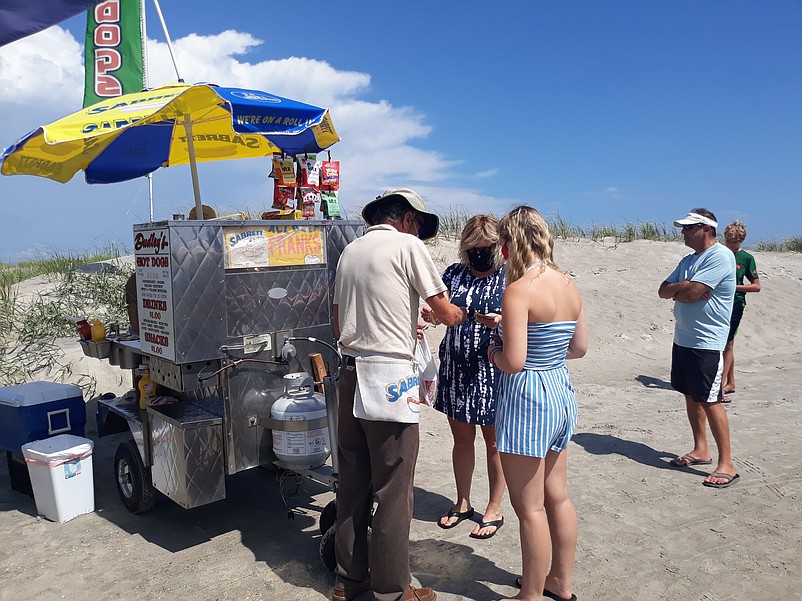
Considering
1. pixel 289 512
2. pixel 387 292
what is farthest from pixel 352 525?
pixel 387 292

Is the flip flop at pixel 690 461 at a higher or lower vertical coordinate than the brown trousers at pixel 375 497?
lower

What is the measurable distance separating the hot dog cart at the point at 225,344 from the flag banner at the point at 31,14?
1.12 m

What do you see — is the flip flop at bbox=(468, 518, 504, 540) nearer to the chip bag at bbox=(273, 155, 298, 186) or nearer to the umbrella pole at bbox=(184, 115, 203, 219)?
the chip bag at bbox=(273, 155, 298, 186)

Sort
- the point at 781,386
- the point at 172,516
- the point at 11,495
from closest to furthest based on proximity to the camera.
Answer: the point at 172,516 → the point at 11,495 → the point at 781,386

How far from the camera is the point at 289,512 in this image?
13.1ft

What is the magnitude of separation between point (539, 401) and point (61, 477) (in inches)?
130

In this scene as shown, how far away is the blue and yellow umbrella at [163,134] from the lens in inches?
157

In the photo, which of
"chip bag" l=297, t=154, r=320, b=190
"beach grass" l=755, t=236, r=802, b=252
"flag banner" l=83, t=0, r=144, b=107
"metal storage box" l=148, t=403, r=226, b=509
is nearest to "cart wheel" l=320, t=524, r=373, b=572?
"metal storage box" l=148, t=403, r=226, b=509

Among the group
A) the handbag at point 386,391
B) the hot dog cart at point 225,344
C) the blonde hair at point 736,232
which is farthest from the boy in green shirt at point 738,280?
the handbag at point 386,391

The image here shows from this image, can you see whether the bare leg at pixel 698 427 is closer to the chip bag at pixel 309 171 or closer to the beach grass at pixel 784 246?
the chip bag at pixel 309 171

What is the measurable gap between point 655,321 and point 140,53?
10.2 metres

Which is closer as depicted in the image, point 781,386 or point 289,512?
point 289,512

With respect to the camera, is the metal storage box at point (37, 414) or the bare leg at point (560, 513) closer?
the bare leg at point (560, 513)

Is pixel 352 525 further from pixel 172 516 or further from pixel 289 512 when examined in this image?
pixel 172 516
